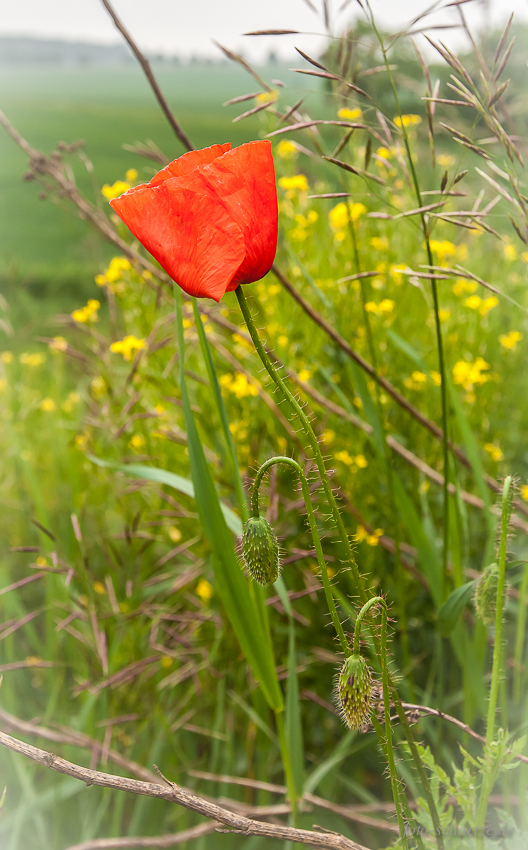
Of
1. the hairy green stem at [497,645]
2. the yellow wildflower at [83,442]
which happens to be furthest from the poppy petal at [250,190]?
the yellow wildflower at [83,442]

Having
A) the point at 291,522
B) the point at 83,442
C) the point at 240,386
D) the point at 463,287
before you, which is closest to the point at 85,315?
the point at 83,442

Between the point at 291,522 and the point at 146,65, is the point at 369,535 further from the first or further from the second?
the point at 146,65

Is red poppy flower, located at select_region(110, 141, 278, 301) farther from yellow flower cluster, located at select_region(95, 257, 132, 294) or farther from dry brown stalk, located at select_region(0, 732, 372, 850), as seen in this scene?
yellow flower cluster, located at select_region(95, 257, 132, 294)

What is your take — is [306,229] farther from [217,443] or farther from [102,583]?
[102,583]

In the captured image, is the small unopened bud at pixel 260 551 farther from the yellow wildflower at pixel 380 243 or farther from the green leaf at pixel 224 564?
the yellow wildflower at pixel 380 243

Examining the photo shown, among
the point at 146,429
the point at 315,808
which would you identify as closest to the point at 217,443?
the point at 146,429

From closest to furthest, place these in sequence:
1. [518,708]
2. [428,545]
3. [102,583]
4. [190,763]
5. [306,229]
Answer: [428,545], [518,708], [190,763], [102,583], [306,229]

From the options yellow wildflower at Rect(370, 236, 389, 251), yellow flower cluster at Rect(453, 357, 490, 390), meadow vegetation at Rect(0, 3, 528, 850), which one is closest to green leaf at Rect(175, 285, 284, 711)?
meadow vegetation at Rect(0, 3, 528, 850)
